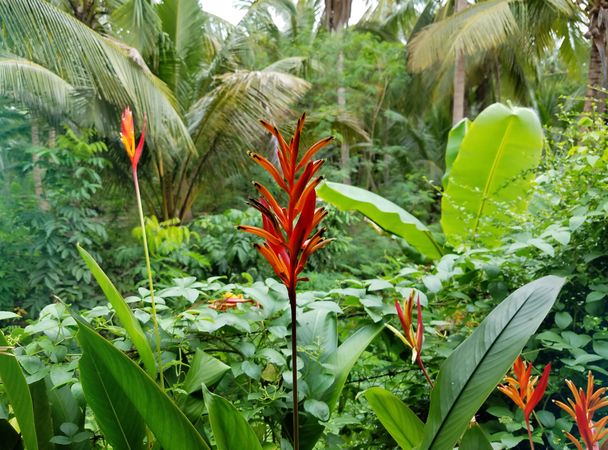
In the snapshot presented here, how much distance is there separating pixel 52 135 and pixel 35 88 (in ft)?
1.59

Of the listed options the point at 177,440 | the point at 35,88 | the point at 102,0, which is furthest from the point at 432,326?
the point at 102,0

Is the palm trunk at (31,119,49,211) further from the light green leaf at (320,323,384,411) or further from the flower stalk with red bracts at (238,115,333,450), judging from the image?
the flower stalk with red bracts at (238,115,333,450)

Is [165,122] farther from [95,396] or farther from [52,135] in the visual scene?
[95,396]

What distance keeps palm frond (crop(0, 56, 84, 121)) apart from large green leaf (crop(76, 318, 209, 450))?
12.2ft

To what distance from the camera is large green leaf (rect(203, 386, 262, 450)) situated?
59cm

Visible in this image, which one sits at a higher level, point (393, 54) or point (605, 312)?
point (393, 54)

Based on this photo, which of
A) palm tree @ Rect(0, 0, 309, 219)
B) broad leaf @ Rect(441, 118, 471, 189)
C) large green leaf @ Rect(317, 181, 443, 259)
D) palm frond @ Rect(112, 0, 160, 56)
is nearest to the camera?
large green leaf @ Rect(317, 181, 443, 259)

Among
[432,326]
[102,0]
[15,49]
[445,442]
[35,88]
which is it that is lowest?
[432,326]

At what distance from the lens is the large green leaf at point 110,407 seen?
2.12ft

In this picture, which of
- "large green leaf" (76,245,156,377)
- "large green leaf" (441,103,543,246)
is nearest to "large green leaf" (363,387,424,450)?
"large green leaf" (76,245,156,377)

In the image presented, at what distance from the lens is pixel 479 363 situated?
0.59m

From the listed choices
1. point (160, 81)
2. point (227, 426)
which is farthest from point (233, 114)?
point (227, 426)

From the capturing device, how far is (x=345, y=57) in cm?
786

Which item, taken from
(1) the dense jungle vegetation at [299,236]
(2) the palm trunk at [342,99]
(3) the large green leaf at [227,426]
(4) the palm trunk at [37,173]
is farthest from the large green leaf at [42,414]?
(2) the palm trunk at [342,99]
